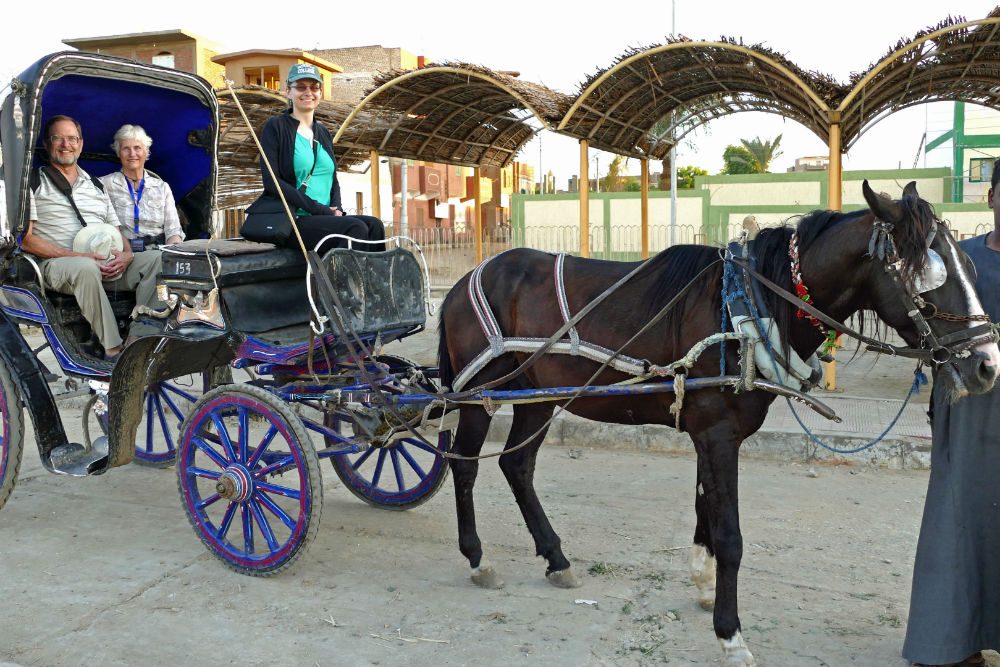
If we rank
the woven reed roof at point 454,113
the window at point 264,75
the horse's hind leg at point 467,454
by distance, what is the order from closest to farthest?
the horse's hind leg at point 467,454, the woven reed roof at point 454,113, the window at point 264,75

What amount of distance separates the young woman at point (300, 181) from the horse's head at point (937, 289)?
2.66 metres

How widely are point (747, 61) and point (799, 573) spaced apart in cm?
546

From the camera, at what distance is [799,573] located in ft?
13.5

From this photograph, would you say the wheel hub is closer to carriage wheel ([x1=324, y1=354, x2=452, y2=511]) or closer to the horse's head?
carriage wheel ([x1=324, y1=354, x2=452, y2=511])

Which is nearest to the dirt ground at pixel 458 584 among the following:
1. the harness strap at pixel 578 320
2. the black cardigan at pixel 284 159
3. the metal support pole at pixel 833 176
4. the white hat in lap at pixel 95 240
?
the harness strap at pixel 578 320

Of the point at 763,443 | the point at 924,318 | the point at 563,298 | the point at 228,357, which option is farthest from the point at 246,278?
the point at 763,443

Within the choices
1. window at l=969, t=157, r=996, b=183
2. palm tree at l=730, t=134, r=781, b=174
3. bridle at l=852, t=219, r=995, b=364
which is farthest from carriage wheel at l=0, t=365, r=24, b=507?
palm tree at l=730, t=134, r=781, b=174

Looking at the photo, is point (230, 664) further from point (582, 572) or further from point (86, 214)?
point (86, 214)

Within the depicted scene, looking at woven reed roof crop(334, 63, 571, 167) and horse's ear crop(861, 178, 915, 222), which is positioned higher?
woven reed roof crop(334, 63, 571, 167)

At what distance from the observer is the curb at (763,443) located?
19.5 ft

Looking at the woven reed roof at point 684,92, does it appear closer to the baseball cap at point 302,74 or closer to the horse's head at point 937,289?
the baseball cap at point 302,74

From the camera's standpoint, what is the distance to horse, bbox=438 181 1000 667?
2.89 meters

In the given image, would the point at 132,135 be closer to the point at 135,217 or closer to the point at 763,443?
the point at 135,217

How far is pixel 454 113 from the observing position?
32.7ft
